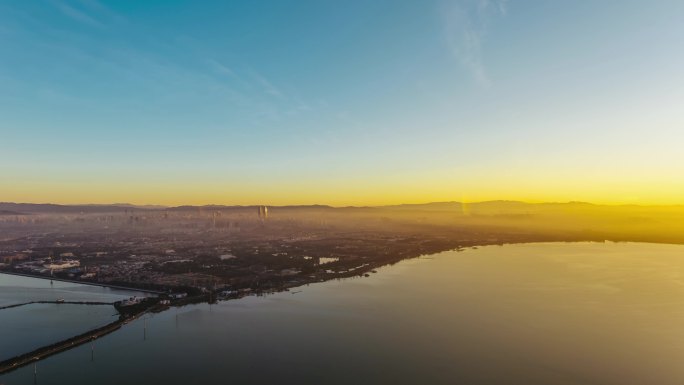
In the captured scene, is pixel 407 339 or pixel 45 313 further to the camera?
pixel 45 313

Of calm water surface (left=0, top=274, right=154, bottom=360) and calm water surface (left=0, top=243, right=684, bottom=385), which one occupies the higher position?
calm water surface (left=0, top=274, right=154, bottom=360)

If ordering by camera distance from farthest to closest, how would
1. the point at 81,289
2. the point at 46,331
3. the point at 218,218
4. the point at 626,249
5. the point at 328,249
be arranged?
1. the point at 218,218
2. the point at 626,249
3. the point at 328,249
4. the point at 81,289
5. the point at 46,331

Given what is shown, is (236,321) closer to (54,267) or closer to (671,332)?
(671,332)

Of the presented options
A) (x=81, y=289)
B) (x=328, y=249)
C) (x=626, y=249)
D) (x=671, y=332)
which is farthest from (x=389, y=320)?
(x=626, y=249)

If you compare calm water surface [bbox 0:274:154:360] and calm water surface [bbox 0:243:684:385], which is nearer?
calm water surface [bbox 0:243:684:385]

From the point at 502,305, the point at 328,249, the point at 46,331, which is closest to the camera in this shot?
the point at 46,331

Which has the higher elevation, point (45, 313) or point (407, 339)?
point (45, 313)

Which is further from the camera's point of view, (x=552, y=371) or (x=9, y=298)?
(x=9, y=298)

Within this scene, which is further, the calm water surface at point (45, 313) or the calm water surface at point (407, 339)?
the calm water surface at point (45, 313)
